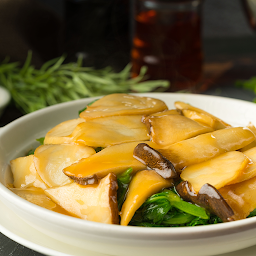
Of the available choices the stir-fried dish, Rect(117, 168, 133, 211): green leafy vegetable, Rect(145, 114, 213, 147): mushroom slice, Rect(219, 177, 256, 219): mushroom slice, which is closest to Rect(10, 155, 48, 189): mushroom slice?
the stir-fried dish

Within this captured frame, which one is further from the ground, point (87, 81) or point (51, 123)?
point (51, 123)

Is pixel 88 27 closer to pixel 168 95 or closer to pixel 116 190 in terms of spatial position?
pixel 168 95

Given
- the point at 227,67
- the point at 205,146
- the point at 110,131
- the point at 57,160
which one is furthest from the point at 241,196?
the point at 227,67

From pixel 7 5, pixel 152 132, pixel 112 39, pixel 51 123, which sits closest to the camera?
pixel 152 132

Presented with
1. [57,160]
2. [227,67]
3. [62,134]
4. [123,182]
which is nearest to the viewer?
[123,182]

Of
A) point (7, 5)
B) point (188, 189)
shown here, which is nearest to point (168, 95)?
point (188, 189)

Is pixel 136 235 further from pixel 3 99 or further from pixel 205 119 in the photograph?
pixel 3 99

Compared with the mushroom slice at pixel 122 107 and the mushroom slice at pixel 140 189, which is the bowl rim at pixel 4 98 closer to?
the mushroom slice at pixel 122 107
